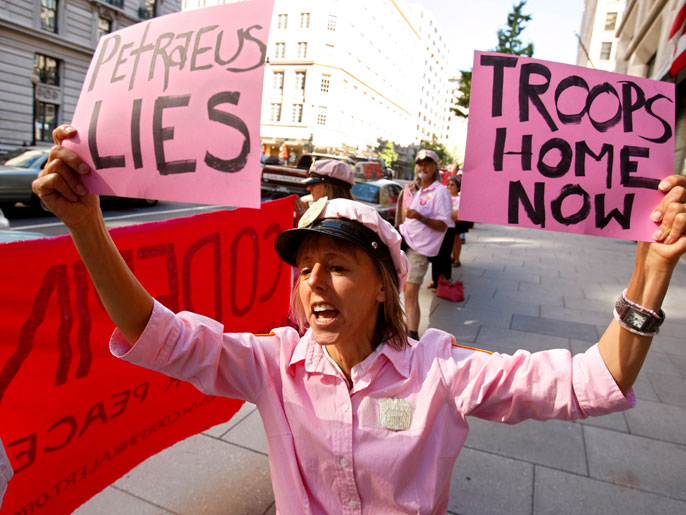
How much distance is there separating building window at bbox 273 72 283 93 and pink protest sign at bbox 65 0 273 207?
6971cm

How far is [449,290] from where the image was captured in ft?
23.0

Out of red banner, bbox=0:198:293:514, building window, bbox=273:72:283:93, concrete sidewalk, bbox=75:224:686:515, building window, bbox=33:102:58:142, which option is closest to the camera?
red banner, bbox=0:198:293:514

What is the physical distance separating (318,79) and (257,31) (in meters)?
67.9

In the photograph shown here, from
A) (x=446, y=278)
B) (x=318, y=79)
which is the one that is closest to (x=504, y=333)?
(x=446, y=278)

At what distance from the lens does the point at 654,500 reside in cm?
281

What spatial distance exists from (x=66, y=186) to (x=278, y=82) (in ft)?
231

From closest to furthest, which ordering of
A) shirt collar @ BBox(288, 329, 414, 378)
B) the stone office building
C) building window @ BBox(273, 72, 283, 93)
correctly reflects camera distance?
shirt collar @ BBox(288, 329, 414, 378) < the stone office building < building window @ BBox(273, 72, 283, 93)

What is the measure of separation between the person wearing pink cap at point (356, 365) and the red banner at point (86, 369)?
0.64m

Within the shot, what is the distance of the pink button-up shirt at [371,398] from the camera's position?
→ 1.35 m

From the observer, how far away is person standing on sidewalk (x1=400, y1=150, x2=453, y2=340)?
5289mm

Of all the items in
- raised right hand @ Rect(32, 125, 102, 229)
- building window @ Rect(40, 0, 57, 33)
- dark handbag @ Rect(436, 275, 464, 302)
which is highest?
building window @ Rect(40, 0, 57, 33)

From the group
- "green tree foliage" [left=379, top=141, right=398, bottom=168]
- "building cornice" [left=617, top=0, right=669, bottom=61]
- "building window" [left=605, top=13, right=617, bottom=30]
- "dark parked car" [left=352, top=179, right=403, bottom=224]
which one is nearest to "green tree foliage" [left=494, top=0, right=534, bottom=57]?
"building cornice" [left=617, top=0, right=669, bottom=61]

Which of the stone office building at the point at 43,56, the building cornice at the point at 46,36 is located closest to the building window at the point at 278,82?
the stone office building at the point at 43,56

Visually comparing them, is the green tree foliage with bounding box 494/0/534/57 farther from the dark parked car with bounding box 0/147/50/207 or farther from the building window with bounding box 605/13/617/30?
the building window with bounding box 605/13/617/30
